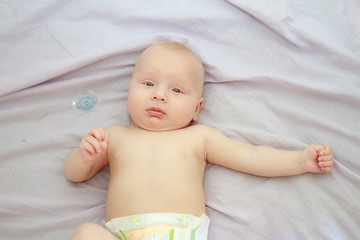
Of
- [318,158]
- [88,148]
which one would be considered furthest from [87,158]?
[318,158]

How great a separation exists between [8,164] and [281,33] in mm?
1357

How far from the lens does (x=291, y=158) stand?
163 cm

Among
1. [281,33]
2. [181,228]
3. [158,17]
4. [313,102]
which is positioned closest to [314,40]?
[281,33]

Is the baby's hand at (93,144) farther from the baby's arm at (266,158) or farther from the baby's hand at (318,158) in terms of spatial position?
the baby's hand at (318,158)

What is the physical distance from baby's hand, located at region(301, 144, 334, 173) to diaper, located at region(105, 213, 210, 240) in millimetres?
504

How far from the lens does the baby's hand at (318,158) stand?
1.59 metres

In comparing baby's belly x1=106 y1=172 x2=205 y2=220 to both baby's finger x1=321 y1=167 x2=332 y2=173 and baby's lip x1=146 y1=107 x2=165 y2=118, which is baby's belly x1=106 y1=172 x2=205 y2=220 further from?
baby's finger x1=321 y1=167 x2=332 y2=173

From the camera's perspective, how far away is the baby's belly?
1.52 m

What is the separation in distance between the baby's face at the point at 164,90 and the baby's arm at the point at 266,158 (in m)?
0.18

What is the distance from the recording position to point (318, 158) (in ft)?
5.24

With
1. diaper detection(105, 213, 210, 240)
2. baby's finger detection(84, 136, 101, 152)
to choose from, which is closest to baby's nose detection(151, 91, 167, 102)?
baby's finger detection(84, 136, 101, 152)

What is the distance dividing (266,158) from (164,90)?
0.51 m

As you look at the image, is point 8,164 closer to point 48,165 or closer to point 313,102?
point 48,165

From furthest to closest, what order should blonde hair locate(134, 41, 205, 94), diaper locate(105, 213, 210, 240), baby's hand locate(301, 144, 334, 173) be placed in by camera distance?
blonde hair locate(134, 41, 205, 94) → baby's hand locate(301, 144, 334, 173) → diaper locate(105, 213, 210, 240)
